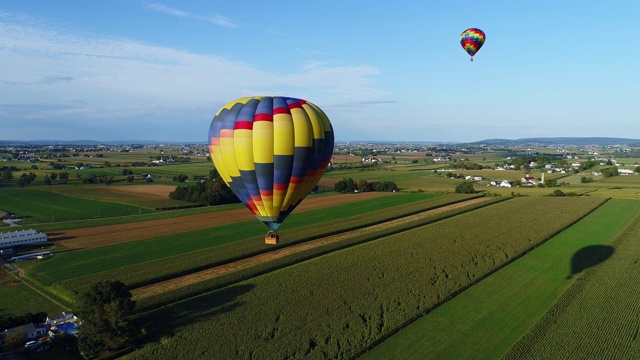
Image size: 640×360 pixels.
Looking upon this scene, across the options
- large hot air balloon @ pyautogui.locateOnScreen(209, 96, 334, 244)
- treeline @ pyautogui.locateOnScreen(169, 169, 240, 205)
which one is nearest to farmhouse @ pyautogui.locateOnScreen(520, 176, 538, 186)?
treeline @ pyautogui.locateOnScreen(169, 169, 240, 205)

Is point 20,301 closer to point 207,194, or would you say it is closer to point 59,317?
point 59,317

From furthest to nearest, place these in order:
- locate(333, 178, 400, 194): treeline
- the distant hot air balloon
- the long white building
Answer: locate(333, 178, 400, 194): treeline < the distant hot air balloon < the long white building

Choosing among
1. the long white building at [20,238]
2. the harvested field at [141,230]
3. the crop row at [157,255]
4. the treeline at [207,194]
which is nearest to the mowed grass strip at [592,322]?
the crop row at [157,255]

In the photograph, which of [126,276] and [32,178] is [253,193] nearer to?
[126,276]

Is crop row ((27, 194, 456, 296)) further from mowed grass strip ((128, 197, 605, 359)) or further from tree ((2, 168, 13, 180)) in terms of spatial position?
tree ((2, 168, 13, 180))

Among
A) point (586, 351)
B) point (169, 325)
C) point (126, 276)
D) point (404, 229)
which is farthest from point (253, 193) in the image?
point (404, 229)

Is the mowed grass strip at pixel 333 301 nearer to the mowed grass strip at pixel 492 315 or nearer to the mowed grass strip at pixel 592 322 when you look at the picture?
the mowed grass strip at pixel 492 315
